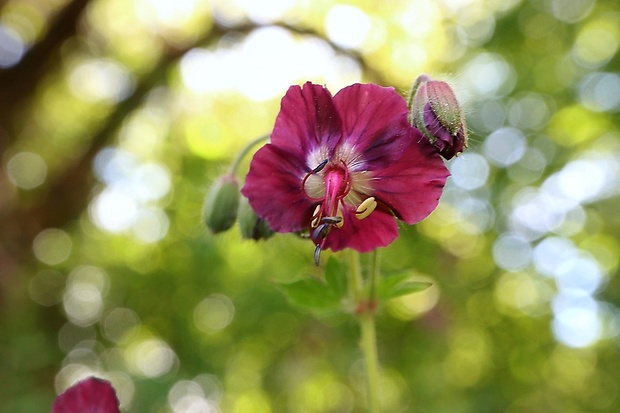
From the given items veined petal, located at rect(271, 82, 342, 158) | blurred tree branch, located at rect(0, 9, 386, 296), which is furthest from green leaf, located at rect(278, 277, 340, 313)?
blurred tree branch, located at rect(0, 9, 386, 296)

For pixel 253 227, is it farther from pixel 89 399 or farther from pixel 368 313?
pixel 89 399

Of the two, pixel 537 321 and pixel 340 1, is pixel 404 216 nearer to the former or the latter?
pixel 537 321

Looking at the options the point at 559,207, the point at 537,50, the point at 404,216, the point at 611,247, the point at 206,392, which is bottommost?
the point at 206,392

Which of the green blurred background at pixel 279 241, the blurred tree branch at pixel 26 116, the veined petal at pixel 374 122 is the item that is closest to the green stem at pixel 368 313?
the veined petal at pixel 374 122

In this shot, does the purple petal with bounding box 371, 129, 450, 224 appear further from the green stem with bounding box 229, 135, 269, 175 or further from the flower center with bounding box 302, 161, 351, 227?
the green stem with bounding box 229, 135, 269, 175

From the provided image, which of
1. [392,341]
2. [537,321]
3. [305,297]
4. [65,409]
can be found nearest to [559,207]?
[537,321]

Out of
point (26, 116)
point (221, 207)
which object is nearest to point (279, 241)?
point (221, 207)

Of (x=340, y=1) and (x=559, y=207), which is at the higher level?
(x=340, y=1)
